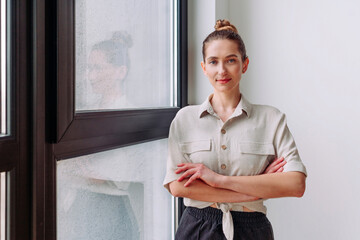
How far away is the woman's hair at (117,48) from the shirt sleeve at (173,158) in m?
0.33

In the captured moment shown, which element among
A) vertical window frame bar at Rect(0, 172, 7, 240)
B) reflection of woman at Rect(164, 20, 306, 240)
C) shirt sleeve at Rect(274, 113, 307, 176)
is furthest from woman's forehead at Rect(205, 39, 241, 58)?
vertical window frame bar at Rect(0, 172, 7, 240)

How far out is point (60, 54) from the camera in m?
0.95

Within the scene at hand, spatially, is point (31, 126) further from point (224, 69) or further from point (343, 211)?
point (343, 211)

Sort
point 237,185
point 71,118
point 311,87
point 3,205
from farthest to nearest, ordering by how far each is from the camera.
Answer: point 311,87
point 237,185
point 71,118
point 3,205

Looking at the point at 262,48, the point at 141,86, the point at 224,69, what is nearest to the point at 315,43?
the point at 262,48

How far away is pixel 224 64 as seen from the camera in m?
1.27

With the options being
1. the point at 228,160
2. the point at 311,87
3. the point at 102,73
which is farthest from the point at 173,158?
the point at 311,87

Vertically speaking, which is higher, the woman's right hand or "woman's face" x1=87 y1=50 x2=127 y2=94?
"woman's face" x1=87 y1=50 x2=127 y2=94

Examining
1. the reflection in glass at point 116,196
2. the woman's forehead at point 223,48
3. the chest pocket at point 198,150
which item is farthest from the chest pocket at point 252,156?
the reflection in glass at point 116,196

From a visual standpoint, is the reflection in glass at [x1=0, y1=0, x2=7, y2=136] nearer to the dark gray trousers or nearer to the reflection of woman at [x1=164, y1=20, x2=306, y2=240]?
the reflection of woman at [x1=164, y1=20, x2=306, y2=240]

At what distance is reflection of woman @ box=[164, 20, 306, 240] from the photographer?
1.18 metres

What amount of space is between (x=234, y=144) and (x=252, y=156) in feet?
0.26

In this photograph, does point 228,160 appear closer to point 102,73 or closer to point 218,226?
point 218,226

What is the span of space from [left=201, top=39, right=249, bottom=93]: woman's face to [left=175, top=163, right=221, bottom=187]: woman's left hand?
31 centimetres
